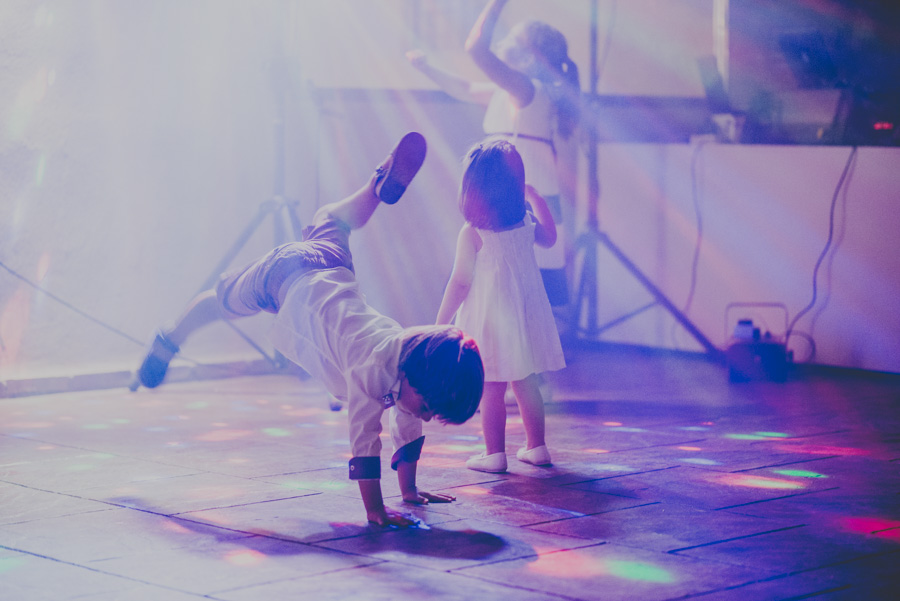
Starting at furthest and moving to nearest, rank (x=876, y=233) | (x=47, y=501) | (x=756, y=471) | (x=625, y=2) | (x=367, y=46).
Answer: (x=625, y=2) → (x=367, y=46) → (x=876, y=233) → (x=756, y=471) → (x=47, y=501)

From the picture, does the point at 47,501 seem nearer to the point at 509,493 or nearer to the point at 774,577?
the point at 509,493

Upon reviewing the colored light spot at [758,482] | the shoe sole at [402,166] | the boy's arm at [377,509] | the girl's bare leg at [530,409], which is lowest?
the colored light spot at [758,482]

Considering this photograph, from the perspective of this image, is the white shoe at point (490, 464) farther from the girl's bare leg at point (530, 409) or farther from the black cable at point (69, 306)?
the black cable at point (69, 306)

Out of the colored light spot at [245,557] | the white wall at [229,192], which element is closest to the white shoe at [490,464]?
the colored light spot at [245,557]

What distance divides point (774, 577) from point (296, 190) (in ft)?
12.7

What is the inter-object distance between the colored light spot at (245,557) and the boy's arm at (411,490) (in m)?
0.53

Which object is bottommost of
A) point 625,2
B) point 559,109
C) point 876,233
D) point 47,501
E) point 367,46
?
point 47,501

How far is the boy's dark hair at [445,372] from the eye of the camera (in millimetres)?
2395

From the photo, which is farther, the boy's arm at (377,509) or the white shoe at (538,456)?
the white shoe at (538,456)

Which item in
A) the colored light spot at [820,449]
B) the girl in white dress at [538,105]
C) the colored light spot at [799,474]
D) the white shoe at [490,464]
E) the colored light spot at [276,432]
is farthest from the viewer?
the girl in white dress at [538,105]

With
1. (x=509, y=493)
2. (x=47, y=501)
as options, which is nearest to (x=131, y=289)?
(x=47, y=501)

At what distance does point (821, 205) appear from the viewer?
5.27 meters

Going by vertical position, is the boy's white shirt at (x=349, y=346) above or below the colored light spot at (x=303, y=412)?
above

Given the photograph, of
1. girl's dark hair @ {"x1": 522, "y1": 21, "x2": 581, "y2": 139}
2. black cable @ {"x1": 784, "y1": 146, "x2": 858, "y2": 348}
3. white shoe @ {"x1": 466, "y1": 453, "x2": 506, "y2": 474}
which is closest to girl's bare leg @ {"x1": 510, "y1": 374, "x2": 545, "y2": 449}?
white shoe @ {"x1": 466, "y1": 453, "x2": 506, "y2": 474}
